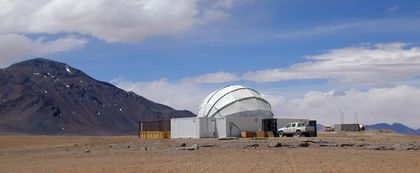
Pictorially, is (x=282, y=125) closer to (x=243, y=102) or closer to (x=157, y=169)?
(x=243, y=102)

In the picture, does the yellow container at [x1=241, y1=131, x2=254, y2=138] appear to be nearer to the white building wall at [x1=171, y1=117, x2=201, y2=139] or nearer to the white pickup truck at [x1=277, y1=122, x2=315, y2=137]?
the white pickup truck at [x1=277, y1=122, x2=315, y2=137]

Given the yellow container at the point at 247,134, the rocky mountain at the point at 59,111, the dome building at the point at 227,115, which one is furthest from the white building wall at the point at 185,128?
the rocky mountain at the point at 59,111

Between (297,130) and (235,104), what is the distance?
8.72 m

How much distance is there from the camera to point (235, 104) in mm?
63844

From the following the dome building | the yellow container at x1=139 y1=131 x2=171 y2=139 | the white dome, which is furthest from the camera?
the white dome

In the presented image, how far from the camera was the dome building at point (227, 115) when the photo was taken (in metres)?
59.2

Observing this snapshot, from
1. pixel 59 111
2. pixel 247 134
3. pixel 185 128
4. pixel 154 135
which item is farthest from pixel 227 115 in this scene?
pixel 59 111

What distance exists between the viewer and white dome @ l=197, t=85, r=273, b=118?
6362 cm

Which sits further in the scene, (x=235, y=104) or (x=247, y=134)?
(x=235, y=104)

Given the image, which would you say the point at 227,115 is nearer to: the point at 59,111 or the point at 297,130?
the point at 297,130

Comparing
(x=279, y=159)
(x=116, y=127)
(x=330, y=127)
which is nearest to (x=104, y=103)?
(x=116, y=127)

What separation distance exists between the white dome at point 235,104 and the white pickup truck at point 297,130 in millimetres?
5615

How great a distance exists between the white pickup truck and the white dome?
5615 millimetres

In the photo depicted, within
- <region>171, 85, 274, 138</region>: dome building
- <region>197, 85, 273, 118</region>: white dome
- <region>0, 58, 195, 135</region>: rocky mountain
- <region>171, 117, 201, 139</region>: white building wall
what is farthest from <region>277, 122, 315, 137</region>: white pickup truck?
<region>0, 58, 195, 135</region>: rocky mountain
